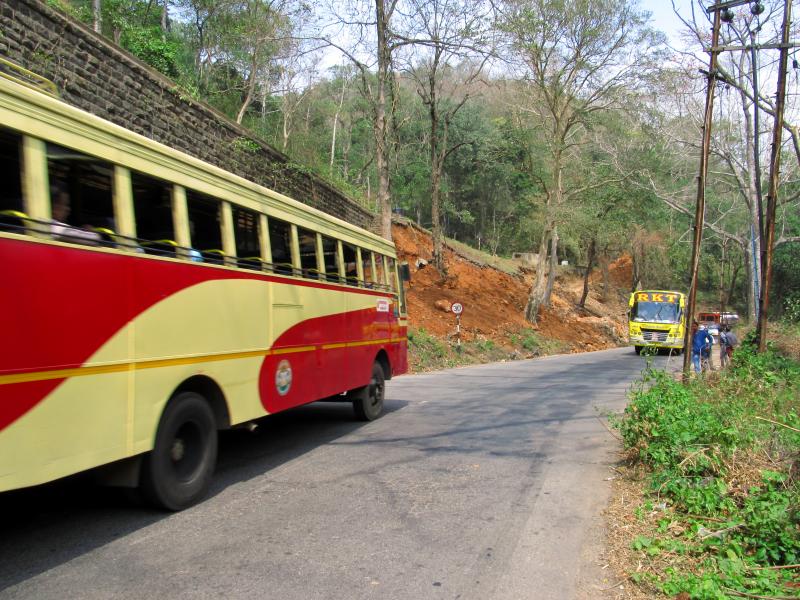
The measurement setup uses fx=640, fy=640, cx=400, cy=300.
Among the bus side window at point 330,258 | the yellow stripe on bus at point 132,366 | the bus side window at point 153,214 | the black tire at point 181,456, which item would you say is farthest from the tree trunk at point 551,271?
the bus side window at point 153,214

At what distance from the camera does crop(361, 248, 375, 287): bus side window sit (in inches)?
398

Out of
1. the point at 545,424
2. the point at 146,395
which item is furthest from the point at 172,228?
the point at 545,424

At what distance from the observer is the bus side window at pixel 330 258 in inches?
334

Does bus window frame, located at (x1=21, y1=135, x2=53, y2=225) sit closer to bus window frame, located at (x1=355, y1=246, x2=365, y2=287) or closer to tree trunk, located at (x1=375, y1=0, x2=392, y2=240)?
bus window frame, located at (x1=355, y1=246, x2=365, y2=287)

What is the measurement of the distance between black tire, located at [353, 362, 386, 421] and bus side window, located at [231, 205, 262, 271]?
3771 mm

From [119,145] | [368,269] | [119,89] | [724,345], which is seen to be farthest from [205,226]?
[724,345]

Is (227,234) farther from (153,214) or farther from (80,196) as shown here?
(80,196)

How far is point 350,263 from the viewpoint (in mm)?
9477

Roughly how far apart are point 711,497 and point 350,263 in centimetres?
573

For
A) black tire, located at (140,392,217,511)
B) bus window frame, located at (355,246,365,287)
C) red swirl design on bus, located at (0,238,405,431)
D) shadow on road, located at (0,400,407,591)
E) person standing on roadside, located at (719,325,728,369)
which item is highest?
bus window frame, located at (355,246,365,287)

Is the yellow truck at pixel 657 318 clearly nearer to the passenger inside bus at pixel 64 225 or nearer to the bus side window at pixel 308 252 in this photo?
the bus side window at pixel 308 252

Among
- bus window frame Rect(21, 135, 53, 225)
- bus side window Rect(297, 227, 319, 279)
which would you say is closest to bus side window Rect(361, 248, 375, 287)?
bus side window Rect(297, 227, 319, 279)

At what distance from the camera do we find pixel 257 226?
680 centimetres

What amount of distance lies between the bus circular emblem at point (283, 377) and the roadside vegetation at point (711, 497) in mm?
3608
